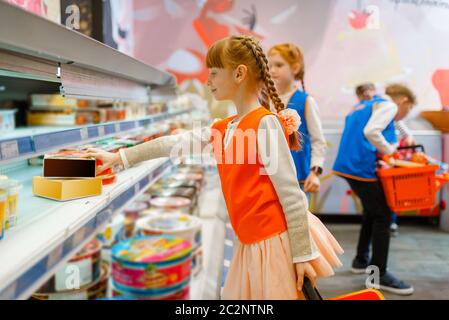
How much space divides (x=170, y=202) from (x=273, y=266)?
59.6 inches

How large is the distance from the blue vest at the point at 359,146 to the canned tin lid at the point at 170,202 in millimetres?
858

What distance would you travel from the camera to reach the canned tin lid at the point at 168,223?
1.80 meters

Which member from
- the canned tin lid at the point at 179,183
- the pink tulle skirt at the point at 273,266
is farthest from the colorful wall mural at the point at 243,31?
the pink tulle skirt at the point at 273,266

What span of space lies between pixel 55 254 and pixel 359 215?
4.00m

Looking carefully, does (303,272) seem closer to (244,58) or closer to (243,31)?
(244,58)

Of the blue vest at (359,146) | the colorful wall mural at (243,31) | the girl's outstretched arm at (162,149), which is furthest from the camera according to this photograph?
the colorful wall mural at (243,31)

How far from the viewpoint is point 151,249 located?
1.54 m

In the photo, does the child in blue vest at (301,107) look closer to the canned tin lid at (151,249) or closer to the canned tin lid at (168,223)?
the canned tin lid at (151,249)

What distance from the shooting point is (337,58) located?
4039mm

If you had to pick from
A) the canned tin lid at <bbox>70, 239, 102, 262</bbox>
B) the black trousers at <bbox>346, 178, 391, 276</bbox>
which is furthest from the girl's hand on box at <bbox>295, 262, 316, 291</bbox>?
the black trousers at <bbox>346, 178, 391, 276</bbox>

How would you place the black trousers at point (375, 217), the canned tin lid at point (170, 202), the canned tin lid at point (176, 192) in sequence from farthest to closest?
the canned tin lid at point (176, 192)
the canned tin lid at point (170, 202)
the black trousers at point (375, 217)
